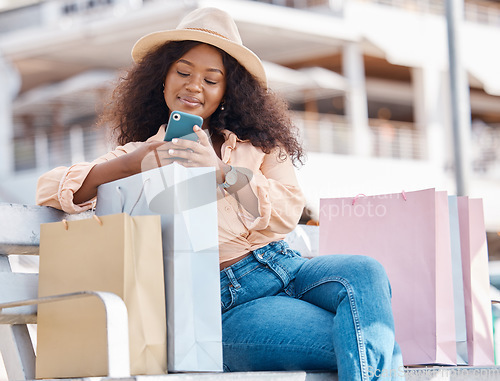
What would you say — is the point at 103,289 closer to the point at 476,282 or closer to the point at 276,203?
the point at 276,203

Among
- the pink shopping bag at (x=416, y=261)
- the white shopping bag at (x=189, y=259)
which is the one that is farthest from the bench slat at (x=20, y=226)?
the pink shopping bag at (x=416, y=261)

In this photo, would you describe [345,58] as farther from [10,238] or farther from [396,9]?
[10,238]

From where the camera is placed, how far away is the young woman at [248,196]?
7.52ft

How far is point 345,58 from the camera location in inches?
674

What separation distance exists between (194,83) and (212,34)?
0.17 m

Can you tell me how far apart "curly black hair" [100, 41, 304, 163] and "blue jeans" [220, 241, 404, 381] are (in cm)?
44

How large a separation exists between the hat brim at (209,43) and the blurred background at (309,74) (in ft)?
37.1

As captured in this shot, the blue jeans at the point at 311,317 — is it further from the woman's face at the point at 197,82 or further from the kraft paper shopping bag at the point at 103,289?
the woman's face at the point at 197,82

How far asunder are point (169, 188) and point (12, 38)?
15746mm

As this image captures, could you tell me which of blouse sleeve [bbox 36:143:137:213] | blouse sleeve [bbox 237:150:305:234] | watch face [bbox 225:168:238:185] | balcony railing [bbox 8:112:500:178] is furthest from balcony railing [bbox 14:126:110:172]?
watch face [bbox 225:168:238:185]

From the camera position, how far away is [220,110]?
2.85 meters

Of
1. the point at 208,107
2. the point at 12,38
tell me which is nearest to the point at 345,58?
the point at 12,38

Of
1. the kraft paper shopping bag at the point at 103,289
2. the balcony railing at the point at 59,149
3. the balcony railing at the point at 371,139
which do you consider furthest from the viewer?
the balcony railing at the point at 371,139

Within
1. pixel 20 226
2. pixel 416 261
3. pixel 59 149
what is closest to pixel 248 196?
pixel 20 226
